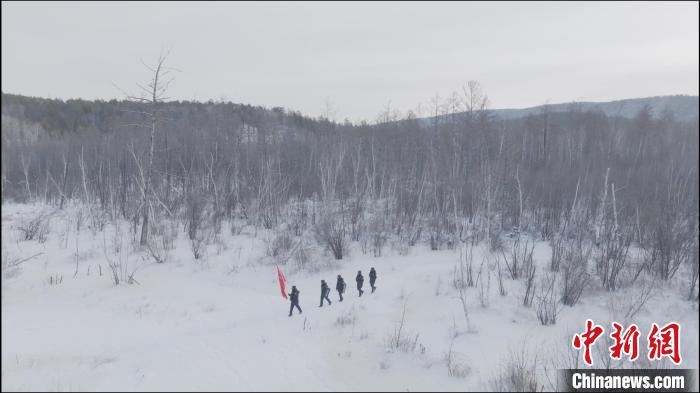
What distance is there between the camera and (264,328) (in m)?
9.56

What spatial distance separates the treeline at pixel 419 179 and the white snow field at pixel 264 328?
11.4 ft

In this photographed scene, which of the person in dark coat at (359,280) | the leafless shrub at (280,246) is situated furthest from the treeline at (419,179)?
the person in dark coat at (359,280)

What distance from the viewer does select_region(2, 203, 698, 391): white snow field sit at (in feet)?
23.2

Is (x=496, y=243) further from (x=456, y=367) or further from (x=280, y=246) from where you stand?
(x=456, y=367)

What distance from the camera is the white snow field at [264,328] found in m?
7.06

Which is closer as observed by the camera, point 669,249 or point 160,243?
point 669,249

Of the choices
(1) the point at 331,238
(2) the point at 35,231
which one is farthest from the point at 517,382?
(2) the point at 35,231

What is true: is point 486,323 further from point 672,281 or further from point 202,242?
point 202,242

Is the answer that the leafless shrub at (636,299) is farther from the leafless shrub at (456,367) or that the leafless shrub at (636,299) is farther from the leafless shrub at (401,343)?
the leafless shrub at (401,343)

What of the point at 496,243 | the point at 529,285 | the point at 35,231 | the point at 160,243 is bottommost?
the point at 496,243

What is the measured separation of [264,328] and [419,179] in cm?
1958

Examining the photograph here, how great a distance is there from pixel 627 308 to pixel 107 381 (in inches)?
499

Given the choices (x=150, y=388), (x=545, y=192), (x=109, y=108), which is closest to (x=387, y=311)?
(x=150, y=388)

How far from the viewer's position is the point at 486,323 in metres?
9.88
